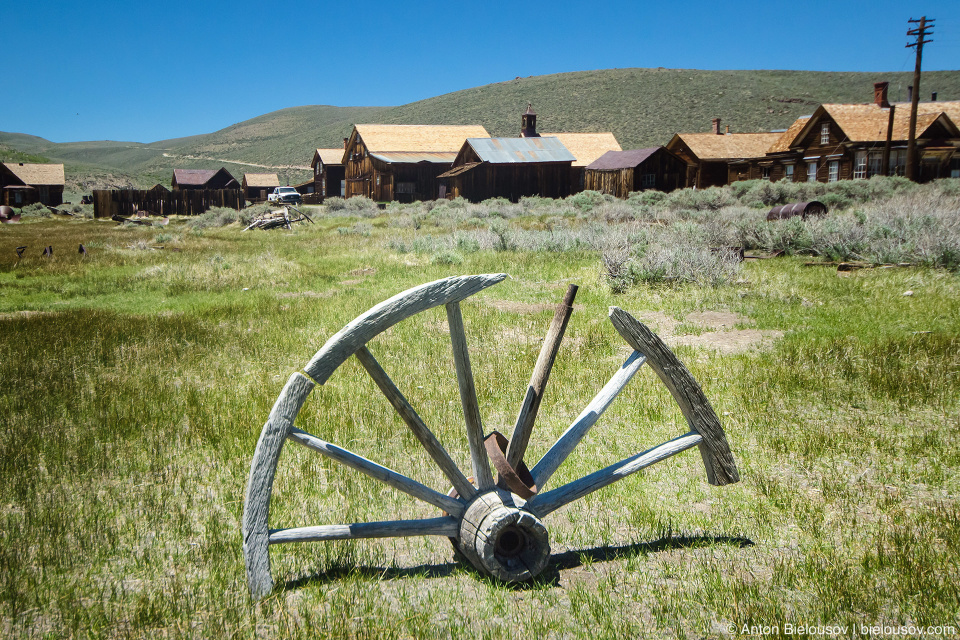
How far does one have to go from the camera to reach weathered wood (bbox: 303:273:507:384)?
8.45ft

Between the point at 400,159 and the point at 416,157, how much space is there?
1.71 m

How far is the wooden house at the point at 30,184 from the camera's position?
47.3m

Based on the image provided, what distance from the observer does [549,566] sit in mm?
3102

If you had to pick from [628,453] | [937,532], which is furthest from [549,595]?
[937,532]

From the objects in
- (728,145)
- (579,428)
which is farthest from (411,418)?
(728,145)

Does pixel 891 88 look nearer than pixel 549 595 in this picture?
No

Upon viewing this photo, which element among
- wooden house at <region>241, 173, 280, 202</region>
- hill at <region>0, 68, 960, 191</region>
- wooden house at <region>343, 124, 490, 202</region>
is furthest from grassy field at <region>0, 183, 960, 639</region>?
hill at <region>0, 68, 960, 191</region>

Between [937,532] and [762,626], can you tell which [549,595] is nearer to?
[762,626]

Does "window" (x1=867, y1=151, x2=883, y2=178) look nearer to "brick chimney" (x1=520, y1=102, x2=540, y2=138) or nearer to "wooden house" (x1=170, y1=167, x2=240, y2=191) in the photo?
"brick chimney" (x1=520, y1=102, x2=540, y2=138)

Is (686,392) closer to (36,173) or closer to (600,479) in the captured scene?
(600,479)

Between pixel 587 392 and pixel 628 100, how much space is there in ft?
287

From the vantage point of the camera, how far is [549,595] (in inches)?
111

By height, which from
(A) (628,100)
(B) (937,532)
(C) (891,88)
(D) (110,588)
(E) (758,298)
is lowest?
(D) (110,588)

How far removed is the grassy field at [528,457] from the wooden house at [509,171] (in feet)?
105
